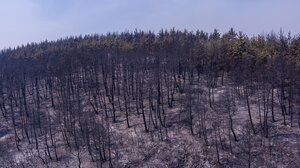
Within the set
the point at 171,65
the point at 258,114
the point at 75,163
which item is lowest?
Answer: the point at 75,163

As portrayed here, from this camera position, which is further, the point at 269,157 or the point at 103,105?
the point at 103,105

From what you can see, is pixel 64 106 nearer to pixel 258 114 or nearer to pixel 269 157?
pixel 258 114

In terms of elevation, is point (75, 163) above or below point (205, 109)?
below

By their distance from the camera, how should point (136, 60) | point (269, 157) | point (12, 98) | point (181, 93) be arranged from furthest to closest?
1. point (12, 98)
2. point (136, 60)
3. point (181, 93)
4. point (269, 157)

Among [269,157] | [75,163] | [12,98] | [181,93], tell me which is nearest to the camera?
[269,157]

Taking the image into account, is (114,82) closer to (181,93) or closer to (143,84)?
(143,84)

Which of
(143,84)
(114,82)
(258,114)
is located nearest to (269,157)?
(258,114)

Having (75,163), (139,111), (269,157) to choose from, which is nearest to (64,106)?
(139,111)
